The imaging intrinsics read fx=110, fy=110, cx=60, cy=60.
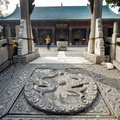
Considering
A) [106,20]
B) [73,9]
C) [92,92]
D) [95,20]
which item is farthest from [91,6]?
[73,9]

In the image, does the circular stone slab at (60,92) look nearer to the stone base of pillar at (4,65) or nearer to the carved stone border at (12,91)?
the carved stone border at (12,91)

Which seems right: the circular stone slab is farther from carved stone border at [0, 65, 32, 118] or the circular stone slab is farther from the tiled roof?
the tiled roof

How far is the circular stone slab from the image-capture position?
1.91m

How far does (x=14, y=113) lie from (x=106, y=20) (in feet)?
57.4

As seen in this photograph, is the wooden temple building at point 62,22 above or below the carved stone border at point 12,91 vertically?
above

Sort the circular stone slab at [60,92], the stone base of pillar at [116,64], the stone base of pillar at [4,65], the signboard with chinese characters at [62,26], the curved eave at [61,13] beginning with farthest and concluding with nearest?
the signboard with chinese characters at [62,26] < the curved eave at [61,13] < the stone base of pillar at [116,64] < the stone base of pillar at [4,65] < the circular stone slab at [60,92]

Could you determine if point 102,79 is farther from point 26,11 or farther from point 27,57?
point 26,11

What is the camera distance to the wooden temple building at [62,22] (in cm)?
1702

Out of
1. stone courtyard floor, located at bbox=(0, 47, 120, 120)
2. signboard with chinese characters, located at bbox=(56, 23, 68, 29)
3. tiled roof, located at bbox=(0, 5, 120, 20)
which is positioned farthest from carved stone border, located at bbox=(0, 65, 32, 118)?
tiled roof, located at bbox=(0, 5, 120, 20)

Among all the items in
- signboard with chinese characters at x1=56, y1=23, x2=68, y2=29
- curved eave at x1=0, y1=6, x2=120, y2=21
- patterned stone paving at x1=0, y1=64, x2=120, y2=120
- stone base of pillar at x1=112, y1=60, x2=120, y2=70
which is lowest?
patterned stone paving at x1=0, y1=64, x2=120, y2=120

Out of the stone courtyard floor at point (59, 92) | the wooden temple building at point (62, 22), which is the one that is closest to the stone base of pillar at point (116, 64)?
the stone courtyard floor at point (59, 92)

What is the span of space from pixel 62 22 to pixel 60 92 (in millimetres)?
16702

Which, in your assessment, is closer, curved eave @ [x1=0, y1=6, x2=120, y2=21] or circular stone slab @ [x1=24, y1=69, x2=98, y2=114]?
circular stone slab @ [x1=24, y1=69, x2=98, y2=114]

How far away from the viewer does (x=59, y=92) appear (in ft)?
7.44
